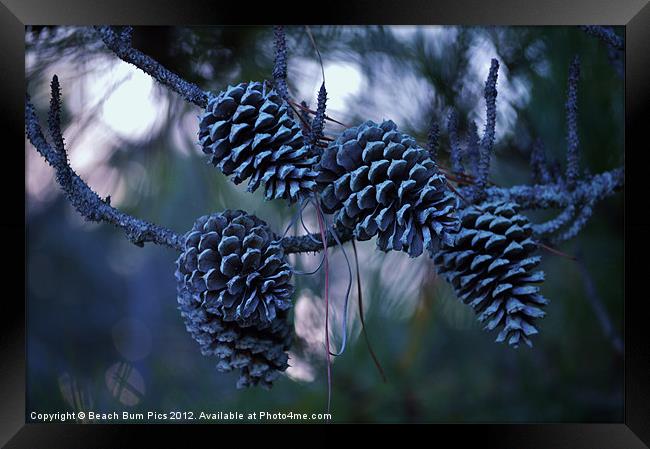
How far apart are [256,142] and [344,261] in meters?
0.34

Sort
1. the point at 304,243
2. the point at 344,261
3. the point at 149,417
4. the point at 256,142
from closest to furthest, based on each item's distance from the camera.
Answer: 1. the point at 256,142
2. the point at 304,243
3. the point at 149,417
4. the point at 344,261

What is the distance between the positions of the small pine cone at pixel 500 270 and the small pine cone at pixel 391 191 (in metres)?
0.06

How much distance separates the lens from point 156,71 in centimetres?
45

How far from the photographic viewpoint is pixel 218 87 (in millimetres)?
637

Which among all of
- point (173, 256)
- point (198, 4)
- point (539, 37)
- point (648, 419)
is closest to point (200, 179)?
point (173, 256)

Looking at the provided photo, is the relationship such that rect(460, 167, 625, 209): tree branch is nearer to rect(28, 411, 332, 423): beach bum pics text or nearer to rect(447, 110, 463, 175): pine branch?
rect(447, 110, 463, 175): pine branch

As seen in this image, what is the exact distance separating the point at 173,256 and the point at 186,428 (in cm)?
26

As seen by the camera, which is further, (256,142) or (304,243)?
(304,243)

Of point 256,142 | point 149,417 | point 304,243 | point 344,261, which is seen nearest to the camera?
point 256,142

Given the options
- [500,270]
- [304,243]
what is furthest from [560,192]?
[304,243]

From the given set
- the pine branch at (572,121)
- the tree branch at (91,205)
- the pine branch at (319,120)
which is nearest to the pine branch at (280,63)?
the pine branch at (319,120)

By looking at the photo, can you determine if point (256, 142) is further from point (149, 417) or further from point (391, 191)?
point (149, 417)

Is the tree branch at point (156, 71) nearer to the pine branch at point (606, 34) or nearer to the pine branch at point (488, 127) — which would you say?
the pine branch at point (488, 127)

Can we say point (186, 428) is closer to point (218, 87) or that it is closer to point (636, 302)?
point (218, 87)
